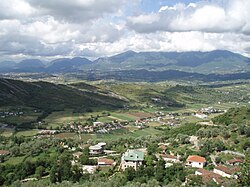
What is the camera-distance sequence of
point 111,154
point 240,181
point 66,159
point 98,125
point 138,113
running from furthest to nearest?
point 138,113
point 98,125
point 111,154
point 66,159
point 240,181

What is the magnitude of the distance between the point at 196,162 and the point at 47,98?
13246cm

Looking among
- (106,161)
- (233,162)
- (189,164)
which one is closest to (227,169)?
(233,162)

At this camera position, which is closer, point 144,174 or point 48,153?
point 144,174

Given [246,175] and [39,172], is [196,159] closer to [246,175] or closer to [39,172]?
[39,172]

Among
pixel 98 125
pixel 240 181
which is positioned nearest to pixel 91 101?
pixel 98 125

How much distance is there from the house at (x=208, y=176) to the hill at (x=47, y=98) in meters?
112

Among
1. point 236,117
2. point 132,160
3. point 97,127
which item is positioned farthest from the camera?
point 97,127

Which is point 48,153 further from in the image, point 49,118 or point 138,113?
point 138,113

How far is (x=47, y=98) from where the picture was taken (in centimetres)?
17362

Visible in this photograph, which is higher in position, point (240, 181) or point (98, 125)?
point (240, 181)

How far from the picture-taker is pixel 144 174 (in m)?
49.1

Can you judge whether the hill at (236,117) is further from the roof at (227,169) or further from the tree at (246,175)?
the tree at (246,175)

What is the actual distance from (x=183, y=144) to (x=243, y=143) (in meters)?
12.8

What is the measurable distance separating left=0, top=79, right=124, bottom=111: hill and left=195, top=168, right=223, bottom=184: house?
367 feet
